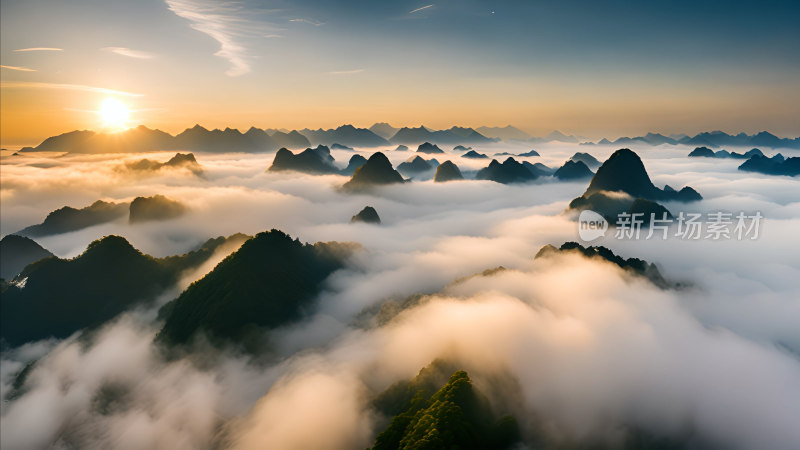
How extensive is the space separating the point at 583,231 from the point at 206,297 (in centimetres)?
14960

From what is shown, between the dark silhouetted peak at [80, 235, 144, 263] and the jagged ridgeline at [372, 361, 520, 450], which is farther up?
the dark silhouetted peak at [80, 235, 144, 263]

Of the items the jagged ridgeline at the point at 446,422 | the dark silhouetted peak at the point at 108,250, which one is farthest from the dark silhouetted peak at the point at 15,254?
the jagged ridgeline at the point at 446,422

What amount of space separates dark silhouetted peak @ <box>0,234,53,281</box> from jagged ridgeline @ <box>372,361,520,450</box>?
13311 cm

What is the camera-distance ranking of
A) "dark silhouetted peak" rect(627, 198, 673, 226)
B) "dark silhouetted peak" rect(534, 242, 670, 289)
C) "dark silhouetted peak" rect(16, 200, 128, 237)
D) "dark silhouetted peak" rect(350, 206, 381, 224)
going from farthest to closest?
"dark silhouetted peak" rect(350, 206, 381, 224) < "dark silhouetted peak" rect(16, 200, 128, 237) < "dark silhouetted peak" rect(627, 198, 673, 226) < "dark silhouetted peak" rect(534, 242, 670, 289)

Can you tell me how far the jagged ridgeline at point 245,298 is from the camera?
80062mm

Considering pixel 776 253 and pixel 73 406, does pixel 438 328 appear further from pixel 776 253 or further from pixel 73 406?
pixel 776 253

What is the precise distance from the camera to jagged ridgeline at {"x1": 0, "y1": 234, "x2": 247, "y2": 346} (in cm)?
8638

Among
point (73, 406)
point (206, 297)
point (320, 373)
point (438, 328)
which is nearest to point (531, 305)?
point (438, 328)

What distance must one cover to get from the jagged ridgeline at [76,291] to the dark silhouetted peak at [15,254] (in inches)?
1429

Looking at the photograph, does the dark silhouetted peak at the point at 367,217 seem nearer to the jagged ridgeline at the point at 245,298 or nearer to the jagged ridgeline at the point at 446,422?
the jagged ridgeline at the point at 245,298

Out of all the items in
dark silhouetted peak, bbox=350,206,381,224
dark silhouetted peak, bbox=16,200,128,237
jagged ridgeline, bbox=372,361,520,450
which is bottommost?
jagged ridgeline, bbox=372,361,520,450

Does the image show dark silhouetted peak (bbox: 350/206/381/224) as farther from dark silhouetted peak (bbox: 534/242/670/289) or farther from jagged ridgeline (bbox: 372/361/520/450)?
jagged ridgeline (bbox: 372/361/520/450)

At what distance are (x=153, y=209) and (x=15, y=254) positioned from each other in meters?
63.1

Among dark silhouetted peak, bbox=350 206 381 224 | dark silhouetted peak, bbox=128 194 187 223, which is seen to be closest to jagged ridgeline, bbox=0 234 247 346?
dark silhouetted peak, bbox=128 194 187 223
